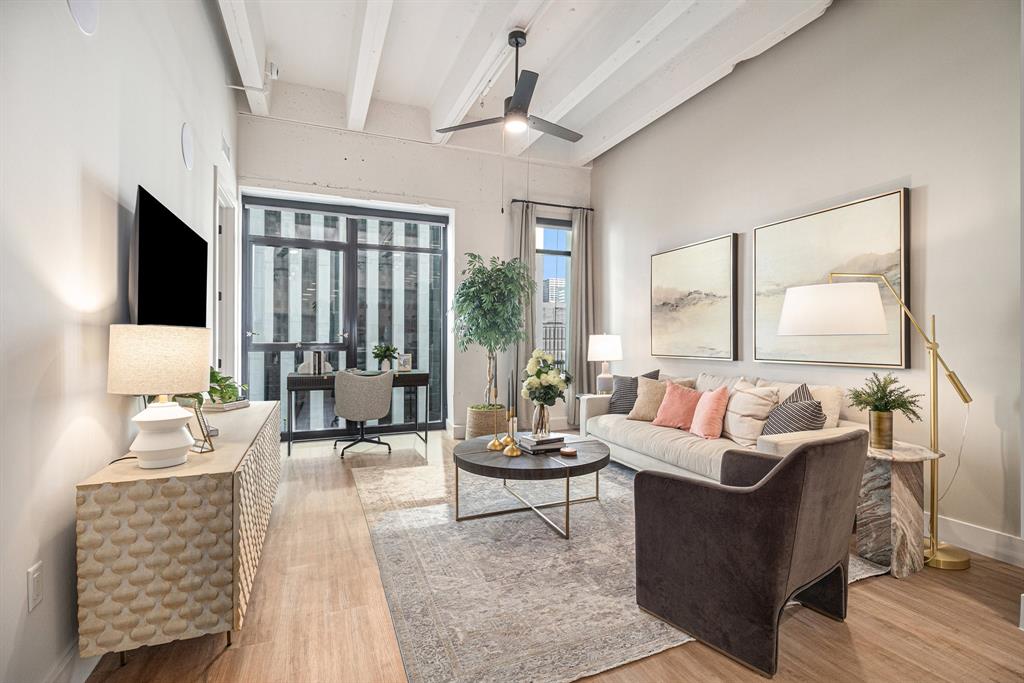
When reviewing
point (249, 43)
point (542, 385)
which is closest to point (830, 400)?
point (542, 385)

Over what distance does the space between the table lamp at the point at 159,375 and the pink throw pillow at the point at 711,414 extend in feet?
10.5

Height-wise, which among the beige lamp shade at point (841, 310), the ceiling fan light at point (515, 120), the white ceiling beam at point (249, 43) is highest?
the white ceiling beam at point (249, 43)

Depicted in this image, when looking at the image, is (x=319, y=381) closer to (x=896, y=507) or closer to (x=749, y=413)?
(x=749, y=413)

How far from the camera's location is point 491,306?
5320 mm

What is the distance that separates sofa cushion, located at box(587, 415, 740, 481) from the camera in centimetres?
332

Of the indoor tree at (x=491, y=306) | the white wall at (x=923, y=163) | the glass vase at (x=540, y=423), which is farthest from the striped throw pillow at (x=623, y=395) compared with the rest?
the glass vase at (x=540, y=423)

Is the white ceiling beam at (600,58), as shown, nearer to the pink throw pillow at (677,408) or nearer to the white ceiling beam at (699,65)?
the white ceiling beam at (699,65)

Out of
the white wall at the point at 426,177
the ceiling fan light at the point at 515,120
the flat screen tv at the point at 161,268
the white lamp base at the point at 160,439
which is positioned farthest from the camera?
the white wall at the point at 426,177

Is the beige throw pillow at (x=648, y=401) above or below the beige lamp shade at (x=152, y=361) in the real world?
below

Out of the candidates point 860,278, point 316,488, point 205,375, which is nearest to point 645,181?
point 860,278

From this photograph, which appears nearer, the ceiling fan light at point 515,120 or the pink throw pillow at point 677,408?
the ceiling fan light at point 515,120

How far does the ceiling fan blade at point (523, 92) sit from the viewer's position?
3389 mm

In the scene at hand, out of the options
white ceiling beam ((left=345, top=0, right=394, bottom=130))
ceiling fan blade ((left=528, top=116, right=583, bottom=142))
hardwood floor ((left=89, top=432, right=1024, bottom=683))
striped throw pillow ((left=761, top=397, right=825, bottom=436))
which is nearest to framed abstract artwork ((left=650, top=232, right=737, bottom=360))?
striped throw pillow ((left=761, top=397, right=825, bottom=436))

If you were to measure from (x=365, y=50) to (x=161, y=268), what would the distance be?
2.46m
